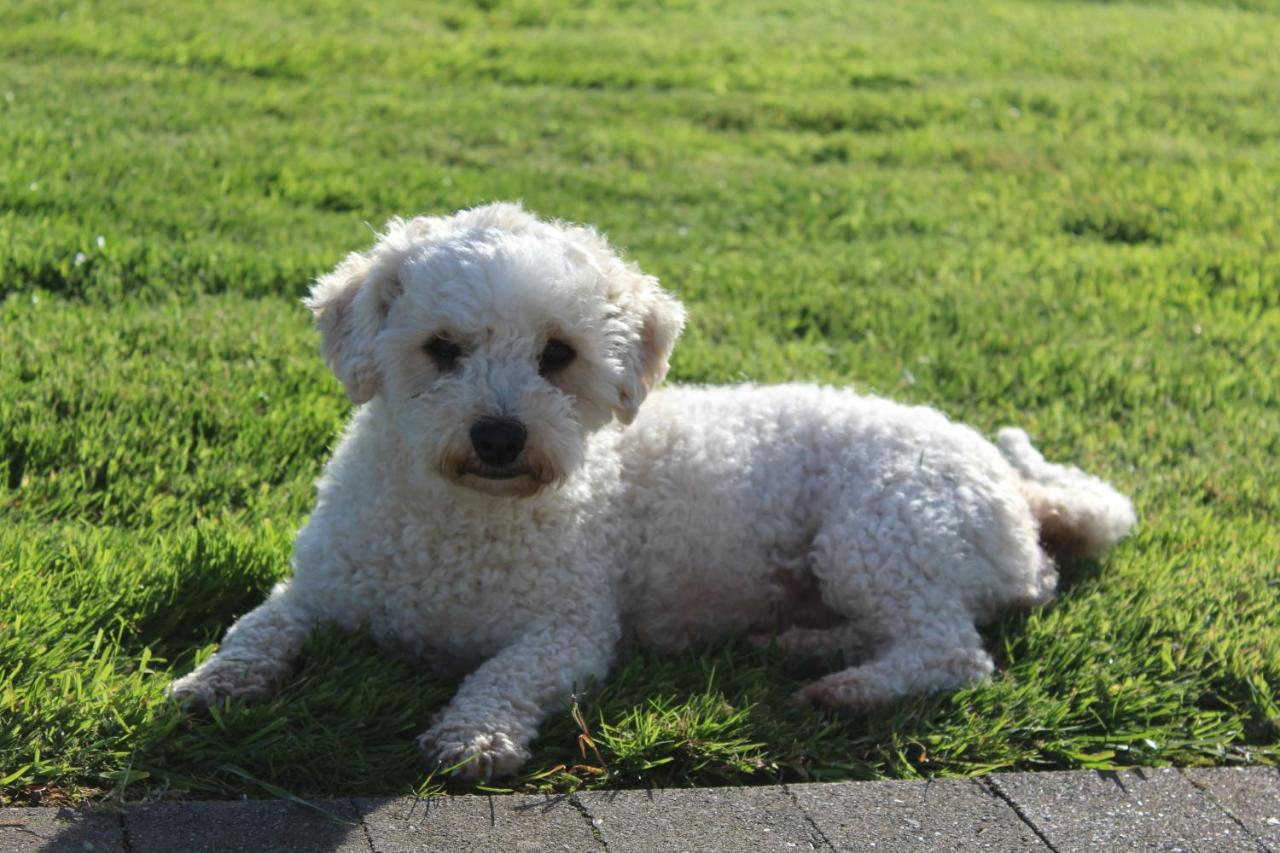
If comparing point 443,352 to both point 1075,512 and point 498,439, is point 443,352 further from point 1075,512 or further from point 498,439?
point 1075,512

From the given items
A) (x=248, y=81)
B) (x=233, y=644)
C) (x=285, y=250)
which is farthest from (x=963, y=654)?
(x=248, y=81)

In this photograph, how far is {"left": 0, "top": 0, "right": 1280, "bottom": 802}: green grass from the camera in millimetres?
3809

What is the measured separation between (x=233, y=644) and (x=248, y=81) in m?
6.80

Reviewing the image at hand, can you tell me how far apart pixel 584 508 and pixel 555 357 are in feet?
1.72

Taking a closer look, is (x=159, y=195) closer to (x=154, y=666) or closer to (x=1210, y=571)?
(x=154, y=666)

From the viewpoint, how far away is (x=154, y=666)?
3914mm

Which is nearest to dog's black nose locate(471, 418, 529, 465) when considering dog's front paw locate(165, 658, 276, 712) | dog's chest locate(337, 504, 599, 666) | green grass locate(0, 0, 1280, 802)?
dog's chest locate(337, 504, 599, 666)

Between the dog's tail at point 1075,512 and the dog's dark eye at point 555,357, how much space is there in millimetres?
1748

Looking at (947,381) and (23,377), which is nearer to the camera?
(23,377)

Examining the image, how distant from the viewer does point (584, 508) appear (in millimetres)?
4242

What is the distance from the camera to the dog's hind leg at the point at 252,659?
3.62 meters

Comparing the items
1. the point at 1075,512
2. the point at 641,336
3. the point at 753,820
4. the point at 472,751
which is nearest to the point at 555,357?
the point at 641,336

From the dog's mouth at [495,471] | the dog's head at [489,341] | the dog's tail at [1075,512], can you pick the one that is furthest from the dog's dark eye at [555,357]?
the dog's tail at [1075,512]

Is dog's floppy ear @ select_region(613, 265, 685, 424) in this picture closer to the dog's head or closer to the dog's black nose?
the dog's head
